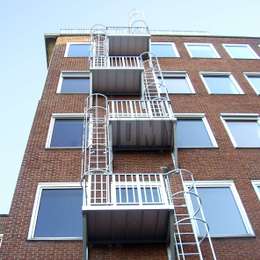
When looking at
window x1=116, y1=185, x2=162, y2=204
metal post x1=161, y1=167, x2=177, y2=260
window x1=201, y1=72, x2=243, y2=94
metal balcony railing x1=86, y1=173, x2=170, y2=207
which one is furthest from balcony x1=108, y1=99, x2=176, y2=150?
window x1=201, y1=72, x2=243, y2=94

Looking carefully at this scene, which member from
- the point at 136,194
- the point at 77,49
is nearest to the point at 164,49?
the point at 77,49

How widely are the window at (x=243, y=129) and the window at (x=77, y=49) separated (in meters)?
7.52

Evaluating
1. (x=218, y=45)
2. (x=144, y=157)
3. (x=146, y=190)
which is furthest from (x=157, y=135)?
(x=218, y=45)

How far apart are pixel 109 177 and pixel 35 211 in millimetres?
2170

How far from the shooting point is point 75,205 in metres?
11.5

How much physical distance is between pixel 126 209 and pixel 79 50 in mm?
12328

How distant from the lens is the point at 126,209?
9.51 m

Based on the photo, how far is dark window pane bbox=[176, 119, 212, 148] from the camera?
14.3m

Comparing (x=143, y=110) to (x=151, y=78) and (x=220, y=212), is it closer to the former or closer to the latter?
(x=151, y=78)

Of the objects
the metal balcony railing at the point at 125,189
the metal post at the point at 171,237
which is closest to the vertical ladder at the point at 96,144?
the metal balcony railing at the point at 125,189

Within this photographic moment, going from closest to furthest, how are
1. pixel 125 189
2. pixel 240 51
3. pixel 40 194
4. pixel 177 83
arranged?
pixel 125 189 → pixel 40 194 → pixel 177 83 → pixel 240 51

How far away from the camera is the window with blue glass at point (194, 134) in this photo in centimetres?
1425

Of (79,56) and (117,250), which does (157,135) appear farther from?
(79,56)

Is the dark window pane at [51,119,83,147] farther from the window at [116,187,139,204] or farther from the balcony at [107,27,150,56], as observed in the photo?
the balcony at [107,27,150,56]
